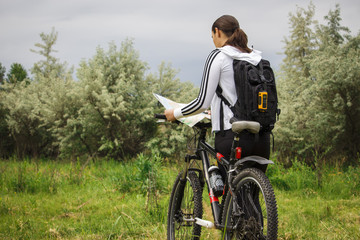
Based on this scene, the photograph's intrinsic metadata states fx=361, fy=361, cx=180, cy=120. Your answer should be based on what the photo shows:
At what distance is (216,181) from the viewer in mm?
3156

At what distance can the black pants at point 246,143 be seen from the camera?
2881 mm

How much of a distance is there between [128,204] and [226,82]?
3.46m

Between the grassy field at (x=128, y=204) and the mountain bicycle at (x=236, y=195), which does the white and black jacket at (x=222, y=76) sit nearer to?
the mountain bicycle at (x=236, y=195)

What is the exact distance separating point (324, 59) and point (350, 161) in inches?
97.8

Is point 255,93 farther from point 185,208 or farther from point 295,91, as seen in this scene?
point 295,91

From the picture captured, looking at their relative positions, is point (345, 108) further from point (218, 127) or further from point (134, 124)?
point (218, 127)

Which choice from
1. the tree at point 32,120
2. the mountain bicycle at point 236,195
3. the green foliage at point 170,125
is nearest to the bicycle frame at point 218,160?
the mountain bicycle at point 236,195

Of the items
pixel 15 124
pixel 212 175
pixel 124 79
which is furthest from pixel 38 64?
pixel 212 175

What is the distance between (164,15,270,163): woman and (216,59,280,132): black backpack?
0.06 meters

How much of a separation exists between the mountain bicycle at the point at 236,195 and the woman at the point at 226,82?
0.11 meters

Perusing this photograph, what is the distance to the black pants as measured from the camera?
2881mm

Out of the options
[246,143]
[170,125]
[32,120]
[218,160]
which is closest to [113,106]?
[170,125]

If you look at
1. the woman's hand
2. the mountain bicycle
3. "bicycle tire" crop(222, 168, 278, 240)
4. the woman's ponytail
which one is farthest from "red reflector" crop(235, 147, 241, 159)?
the woman's ponytail

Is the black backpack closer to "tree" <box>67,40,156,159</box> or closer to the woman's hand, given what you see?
the woman's hand
